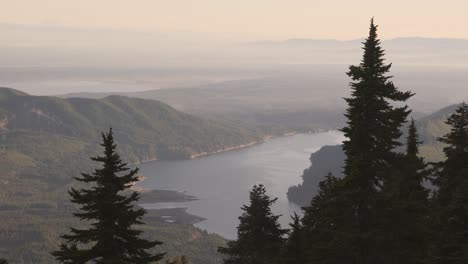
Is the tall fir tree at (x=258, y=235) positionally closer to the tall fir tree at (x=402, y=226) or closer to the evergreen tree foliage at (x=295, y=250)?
the evergreen tree foliage at (x=295, y=250)

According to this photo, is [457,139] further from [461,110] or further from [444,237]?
[444,237]

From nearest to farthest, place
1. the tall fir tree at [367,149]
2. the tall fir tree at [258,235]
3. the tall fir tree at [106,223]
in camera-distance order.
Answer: the tall fir tree at [106,223] < the tall fir tree at [367,149] < the tall fir tree at [258,235]

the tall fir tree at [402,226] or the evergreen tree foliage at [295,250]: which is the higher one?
the tall fir tree at [402,226]

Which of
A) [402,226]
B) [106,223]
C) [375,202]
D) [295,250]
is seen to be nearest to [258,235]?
[295,250]

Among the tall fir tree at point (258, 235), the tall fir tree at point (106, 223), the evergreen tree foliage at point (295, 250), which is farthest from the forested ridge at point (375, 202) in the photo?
the tall fir tree at point (258, 235)

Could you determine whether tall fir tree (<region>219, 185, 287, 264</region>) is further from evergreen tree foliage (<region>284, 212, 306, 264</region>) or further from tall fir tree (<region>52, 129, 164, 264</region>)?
tall fir tree (<region>52, 129, 164, 264</region>)

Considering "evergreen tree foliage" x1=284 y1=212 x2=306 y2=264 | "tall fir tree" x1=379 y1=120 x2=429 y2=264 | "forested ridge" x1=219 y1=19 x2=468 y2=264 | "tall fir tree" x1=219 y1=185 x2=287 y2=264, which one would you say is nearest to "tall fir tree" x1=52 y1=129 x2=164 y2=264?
"forested ridge" x1=219 y1=19 x2=468 y2=264

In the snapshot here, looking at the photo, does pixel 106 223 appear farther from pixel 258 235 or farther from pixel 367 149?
pixel 258 235

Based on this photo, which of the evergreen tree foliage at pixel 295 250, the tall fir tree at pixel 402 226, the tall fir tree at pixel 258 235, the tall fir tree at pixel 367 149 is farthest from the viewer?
the tall fir tree at pixel 258 235

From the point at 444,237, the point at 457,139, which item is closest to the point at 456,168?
the point at 457,139
